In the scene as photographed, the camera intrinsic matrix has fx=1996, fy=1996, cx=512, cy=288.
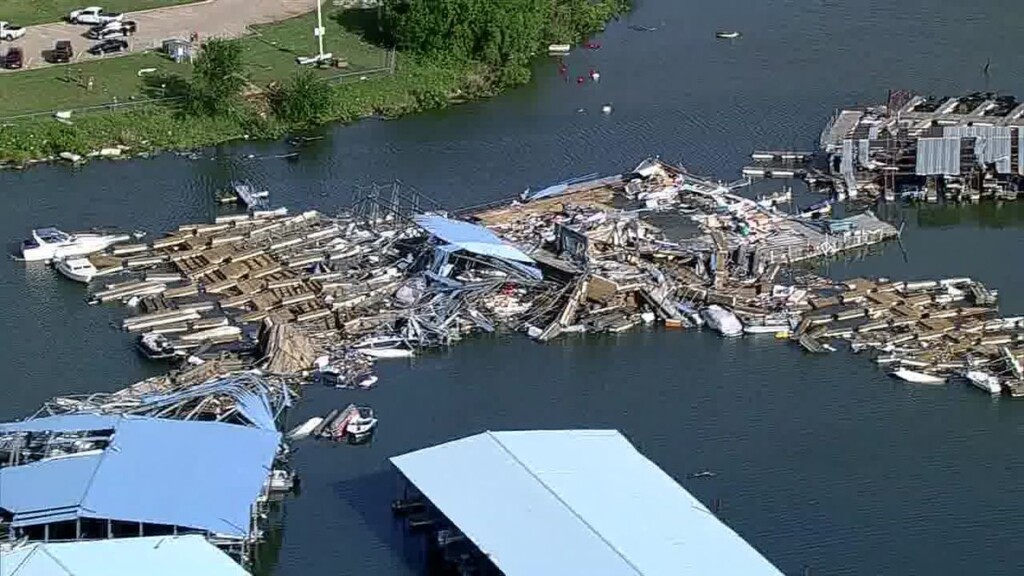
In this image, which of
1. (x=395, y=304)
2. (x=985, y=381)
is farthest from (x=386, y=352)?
(x=985, y=381)

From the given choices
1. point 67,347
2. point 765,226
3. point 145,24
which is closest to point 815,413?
point 765,226

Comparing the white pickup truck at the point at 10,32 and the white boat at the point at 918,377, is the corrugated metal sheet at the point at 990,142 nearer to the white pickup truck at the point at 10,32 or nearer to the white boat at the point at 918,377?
the white boat at the point at 918,377

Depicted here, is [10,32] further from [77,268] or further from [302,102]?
[77,268]

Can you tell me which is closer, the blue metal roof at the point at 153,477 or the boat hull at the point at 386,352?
the blue metal roof at the point at 153,477

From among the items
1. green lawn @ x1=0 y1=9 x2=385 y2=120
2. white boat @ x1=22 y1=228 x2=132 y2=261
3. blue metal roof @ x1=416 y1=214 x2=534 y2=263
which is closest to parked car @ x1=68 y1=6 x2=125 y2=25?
green lawn @ x1=0 y1=9 x2=385 y2=120

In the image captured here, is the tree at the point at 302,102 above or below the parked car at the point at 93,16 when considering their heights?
below

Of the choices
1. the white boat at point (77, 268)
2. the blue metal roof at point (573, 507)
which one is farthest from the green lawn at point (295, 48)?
the blue metal roof at point (573, 507)

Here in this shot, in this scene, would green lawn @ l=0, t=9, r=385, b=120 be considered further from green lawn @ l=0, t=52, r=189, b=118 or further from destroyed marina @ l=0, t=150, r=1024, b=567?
destroyed marina @ l=0, t=150, r=1024, b=567
